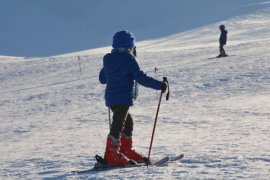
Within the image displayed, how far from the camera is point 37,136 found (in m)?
10.9

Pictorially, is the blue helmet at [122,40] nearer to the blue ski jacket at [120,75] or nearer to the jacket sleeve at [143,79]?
the blue ski jacket at [120,75]

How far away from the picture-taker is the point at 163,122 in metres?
11.5

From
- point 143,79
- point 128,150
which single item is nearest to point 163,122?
point 128,150

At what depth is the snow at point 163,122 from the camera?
6.75 metres

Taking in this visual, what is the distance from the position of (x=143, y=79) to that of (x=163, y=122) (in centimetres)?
508

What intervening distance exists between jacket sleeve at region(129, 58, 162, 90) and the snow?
0.93 m

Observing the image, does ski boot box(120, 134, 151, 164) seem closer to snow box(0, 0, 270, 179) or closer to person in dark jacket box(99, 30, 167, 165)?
person in dark jacket box(99, 30, 167, 165)

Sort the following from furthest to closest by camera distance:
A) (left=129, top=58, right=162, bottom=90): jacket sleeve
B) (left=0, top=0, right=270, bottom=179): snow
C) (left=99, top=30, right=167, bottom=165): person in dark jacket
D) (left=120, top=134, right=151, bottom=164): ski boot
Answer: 1. (left=120, top=134, right=151, bottom=164): ski boot
2. (left=0, top=0, right=270, bottom=179): snow
3. (left=99, top=30, right=167, bottom=165): person in dark jacket
4. (left=129, top=58, right=162, bottom=90): jacket sleeve

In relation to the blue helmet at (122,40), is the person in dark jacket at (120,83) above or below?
below

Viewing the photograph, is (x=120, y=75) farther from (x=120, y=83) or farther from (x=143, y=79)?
(x=143, y=79)

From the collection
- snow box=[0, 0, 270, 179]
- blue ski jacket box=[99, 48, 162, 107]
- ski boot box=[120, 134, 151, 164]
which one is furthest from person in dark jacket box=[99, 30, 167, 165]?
snow box=[0, 0, 270, 179]

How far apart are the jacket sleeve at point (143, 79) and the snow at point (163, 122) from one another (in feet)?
3.04

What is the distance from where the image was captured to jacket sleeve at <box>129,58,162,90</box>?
648cm

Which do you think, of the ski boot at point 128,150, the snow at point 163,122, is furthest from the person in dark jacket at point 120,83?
the snow at point 163,122
